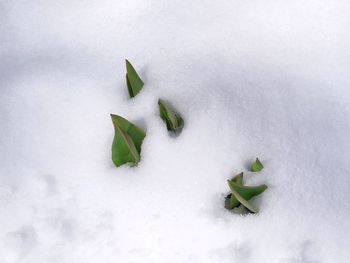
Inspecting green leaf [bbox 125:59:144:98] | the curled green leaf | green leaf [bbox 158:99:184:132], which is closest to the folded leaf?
the curled green leaf

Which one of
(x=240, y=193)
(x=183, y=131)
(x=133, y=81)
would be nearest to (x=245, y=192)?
(x=240, y=193)

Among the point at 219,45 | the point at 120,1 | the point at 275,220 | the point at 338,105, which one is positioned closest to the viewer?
the point at 275,220

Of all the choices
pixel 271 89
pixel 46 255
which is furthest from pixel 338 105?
pixel 46 255

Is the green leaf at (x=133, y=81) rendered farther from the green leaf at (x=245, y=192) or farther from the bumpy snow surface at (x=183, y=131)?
the green leaf at (x=245, y=192)

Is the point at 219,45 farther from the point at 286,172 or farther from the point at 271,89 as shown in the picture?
the point at 286,172

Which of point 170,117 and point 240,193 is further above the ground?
point 170,117

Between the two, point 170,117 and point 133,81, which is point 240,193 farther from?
point 133,81

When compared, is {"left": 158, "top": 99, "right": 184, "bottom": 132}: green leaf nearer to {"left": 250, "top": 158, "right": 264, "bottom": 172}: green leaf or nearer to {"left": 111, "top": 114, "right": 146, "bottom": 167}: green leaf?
{"left": 111, "top": 114, "right": 146, "bottom": 167}: green leaf
